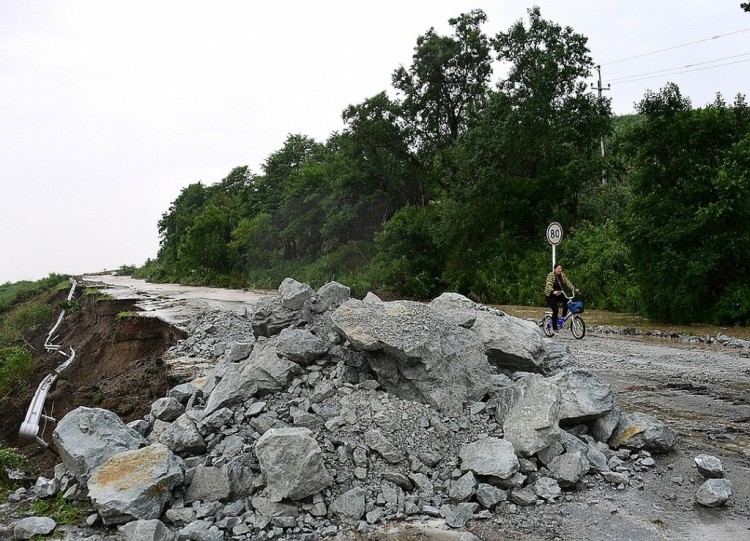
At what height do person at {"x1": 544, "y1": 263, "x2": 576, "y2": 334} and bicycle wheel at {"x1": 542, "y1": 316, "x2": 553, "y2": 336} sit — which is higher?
person at {"x1": 544, "y1": 263, "x2": 576, "y2": 334}

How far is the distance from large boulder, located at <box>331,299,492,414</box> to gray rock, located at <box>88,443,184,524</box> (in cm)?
232

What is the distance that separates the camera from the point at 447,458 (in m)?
5.60

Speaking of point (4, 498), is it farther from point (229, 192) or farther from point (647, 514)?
point (229, 192)

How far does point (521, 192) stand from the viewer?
25.3 meters

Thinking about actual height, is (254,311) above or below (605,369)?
above

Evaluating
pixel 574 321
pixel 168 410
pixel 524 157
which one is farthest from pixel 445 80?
pixel 168 410

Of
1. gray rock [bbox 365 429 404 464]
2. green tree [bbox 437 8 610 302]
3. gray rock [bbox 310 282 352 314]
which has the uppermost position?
green tree [bbox 437 8 610 302]

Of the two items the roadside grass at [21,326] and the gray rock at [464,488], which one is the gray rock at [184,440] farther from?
the roadside grass at [21,326]

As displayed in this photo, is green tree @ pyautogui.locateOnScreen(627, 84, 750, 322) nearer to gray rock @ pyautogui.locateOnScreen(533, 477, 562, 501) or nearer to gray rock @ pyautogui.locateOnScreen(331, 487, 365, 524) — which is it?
gray rock @ pyautogui.locateOnScreen(533, 477, 562, 501)

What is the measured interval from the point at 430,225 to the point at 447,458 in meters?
22.8

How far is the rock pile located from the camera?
16.3 feet

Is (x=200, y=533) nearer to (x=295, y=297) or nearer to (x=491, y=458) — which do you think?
(x=491, y=458)

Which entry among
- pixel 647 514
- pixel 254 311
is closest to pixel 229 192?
pixel 254 311

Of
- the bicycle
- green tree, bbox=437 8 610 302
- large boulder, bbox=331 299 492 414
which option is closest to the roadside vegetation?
large boulder, bbox=331 299 492 414
